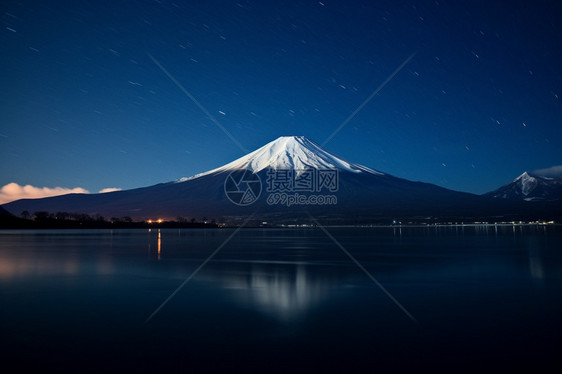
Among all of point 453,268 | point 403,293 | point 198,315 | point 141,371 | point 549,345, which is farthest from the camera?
point 453,268

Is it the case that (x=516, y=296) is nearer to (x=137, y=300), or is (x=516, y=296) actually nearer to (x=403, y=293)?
(x=403, y=293)

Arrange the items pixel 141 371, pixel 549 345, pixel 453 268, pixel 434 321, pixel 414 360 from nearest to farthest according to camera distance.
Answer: pixel 141 371, pixel 414 360, pixel 549 345, pixel 434 321, pixel 453 268

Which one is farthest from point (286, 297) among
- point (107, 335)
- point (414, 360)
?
point (414, 360)

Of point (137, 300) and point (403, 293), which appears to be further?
point (403, 293)

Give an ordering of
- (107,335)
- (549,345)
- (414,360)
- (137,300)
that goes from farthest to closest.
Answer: (137,300)
(107,335)
(549,345)
(414,360)

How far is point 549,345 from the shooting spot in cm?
723

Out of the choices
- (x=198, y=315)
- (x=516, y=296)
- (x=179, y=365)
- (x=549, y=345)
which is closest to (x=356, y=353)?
(x=179, y=365)

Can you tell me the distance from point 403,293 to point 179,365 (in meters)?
7.53

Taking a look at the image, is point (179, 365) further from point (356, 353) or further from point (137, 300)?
point (137, 300)

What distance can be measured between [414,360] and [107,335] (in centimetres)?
476

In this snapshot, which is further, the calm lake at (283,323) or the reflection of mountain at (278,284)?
the reflection of mountain at (278,284)

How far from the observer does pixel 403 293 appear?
12.5m

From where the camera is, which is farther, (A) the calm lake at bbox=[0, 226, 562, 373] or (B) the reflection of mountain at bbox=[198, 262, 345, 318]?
(B) the reflection of mountain at bbox=[198, 262, 345, 318]

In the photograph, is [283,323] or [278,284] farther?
[278,284]
